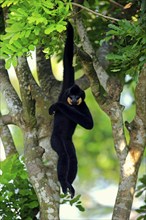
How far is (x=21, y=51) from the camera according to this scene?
6.54m

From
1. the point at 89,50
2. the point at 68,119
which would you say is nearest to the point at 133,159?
the point at 68,119

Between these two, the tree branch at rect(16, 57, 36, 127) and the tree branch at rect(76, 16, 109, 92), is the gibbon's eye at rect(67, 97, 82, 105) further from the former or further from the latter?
the tree branch at rect(16, 57, 36, 127)

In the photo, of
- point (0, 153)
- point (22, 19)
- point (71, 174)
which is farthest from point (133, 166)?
point (0, 153)

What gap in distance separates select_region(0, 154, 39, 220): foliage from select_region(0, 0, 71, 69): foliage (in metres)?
1.48

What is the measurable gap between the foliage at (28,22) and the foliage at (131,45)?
54 centimetres

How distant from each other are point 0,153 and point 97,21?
7566 millimetres

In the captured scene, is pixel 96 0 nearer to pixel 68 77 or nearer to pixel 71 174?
pixel 68 77

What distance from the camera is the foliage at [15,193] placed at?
756cm

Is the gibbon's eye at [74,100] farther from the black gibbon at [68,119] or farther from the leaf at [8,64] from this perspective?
the leaf at [8,64]

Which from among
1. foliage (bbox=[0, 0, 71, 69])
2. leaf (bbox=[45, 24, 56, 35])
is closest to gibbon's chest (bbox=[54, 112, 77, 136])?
foliage (bbox=[0, 0, 71, 69])

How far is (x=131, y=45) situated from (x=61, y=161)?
1496 millimetres

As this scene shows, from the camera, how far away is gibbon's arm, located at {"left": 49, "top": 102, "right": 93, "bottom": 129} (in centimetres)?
748

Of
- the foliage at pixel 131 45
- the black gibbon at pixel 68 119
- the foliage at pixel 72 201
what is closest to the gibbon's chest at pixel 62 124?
the black gibbon at pixel 68 119

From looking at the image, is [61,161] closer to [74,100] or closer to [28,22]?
[74,100]
